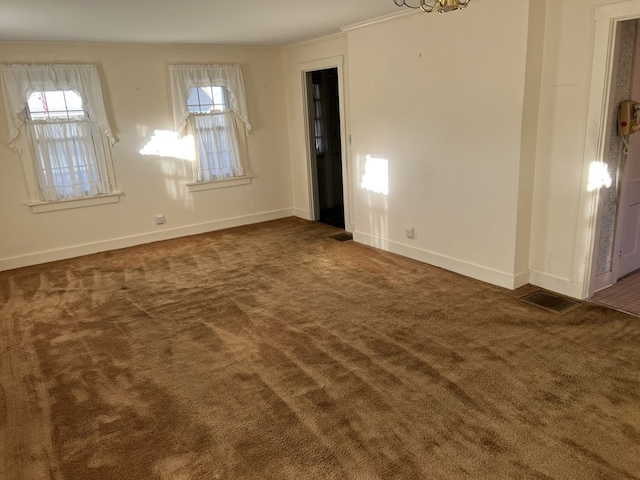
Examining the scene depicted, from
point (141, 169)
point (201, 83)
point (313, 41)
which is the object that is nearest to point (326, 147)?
point (313, 41)

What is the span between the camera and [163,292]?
14.2ft

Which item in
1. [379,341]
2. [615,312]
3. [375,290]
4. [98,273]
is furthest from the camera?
[98,273]

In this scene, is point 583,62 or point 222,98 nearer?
point 583,62

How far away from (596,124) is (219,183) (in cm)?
454

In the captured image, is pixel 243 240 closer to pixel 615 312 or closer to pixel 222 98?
pixel 222 98

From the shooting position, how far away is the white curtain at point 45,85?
4859 mm

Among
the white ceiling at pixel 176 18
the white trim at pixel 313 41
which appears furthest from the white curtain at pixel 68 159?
the white trim at pixel 313 41

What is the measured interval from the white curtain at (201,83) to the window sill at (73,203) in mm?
1167

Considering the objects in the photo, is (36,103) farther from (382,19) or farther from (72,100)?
(382,19)

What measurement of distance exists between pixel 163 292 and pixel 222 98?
3033 millimetres

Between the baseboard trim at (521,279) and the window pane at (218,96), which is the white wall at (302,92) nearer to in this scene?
the window pane at (218,96)

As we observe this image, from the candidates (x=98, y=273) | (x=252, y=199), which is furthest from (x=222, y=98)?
(x=98, y=273)

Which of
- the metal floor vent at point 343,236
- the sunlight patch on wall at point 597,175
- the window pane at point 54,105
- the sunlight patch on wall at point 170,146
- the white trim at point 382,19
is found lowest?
the metal floor vent at point 343,236

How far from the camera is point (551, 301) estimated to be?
3662 mm
